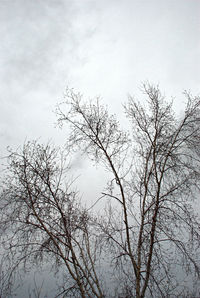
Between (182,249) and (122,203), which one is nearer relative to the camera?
(182,249)

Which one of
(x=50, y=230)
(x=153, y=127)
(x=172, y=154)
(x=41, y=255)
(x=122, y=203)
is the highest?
(x=153, y=127)

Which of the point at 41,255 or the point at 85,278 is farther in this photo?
the point at 85,278

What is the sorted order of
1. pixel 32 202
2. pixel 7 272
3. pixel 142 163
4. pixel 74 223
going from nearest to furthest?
pixel 7 272, pixel 32 202, pixel 74 223, pixel 142 163

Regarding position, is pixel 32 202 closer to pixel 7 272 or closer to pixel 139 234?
pixel 7 272

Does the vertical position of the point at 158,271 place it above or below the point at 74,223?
below

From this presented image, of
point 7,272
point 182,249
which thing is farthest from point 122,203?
point 7,272

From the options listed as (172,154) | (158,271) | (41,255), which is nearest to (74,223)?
(41,255)

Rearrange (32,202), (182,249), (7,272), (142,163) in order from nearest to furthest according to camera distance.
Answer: (7,272), (182,249), (32,202), (142,163)

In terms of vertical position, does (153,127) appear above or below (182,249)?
above

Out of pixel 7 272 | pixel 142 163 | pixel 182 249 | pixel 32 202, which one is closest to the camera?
pixel 7 272

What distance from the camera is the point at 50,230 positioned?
567cm

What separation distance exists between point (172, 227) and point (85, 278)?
106 inches

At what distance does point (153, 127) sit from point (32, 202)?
4.08 meters

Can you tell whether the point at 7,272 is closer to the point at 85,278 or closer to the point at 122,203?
the point at 85,278
